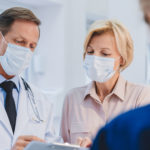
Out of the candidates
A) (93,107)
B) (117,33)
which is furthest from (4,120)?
(117,33)

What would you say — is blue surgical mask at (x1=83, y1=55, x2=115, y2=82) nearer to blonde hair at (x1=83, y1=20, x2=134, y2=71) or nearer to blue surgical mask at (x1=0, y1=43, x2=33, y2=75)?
blonde hair at (x1=83, y1=20, x2=134, y2=71)

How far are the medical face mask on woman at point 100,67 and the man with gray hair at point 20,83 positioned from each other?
0.36 m

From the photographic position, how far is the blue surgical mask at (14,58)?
1560 millimetres

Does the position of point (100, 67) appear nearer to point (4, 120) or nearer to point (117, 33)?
point (117, 33)

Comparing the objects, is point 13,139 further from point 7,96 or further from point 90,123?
point 90,123

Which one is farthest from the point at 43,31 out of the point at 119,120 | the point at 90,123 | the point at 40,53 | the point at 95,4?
the point at 119,120

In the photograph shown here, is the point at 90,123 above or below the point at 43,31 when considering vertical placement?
below

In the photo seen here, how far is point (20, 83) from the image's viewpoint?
64.0 inches

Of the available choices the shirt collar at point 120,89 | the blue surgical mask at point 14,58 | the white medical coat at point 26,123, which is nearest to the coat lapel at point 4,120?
the white medical coat at point 26,123

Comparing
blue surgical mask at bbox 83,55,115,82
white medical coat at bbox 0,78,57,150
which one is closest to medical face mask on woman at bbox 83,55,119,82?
blue surgical mask at bbox 83,55,115,82

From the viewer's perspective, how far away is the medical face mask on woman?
169 cm

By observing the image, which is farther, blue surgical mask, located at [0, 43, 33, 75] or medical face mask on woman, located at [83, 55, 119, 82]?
medical face mask on woman, located at [83, 55, 119, 82]

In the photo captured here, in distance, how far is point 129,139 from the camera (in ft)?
1.49

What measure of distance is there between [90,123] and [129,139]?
1178mm
